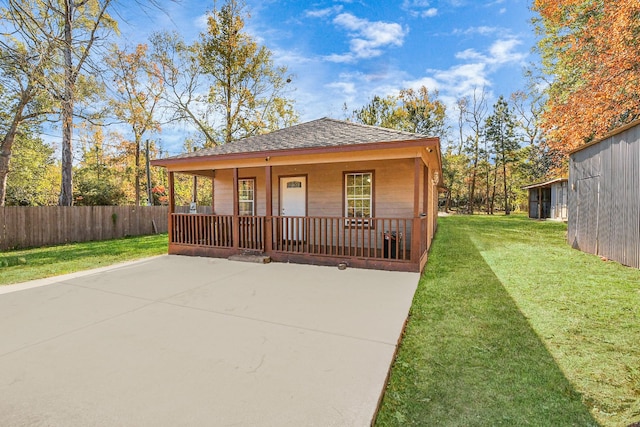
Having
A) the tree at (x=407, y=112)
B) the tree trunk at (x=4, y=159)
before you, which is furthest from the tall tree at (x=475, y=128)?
the tree trunk at (x=4, y=159)

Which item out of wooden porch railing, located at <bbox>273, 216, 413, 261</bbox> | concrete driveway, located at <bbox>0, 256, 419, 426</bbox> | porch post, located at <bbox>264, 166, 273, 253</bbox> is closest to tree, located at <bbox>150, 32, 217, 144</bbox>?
porch post, located at <bbox>264, 166, 273, 253</bbox>

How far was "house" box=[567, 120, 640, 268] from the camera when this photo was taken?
5.77 meters

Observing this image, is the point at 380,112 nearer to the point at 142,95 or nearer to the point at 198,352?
the point at 142,95

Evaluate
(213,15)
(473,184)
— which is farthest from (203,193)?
(473,184)

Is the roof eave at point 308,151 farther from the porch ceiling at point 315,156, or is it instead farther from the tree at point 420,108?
the tree at point 420,108

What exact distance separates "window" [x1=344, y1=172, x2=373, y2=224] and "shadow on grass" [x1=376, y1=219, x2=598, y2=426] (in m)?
3.90

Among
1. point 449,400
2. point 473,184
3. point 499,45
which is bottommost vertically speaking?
Result: point 449,400

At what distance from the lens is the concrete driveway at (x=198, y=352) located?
1904 millimetres

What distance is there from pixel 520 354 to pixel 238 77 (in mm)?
18012

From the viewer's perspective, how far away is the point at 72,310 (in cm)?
381

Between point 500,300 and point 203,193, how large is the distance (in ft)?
89.7

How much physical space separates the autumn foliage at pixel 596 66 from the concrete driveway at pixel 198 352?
384 inches

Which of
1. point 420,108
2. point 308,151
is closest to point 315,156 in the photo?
point 308,151

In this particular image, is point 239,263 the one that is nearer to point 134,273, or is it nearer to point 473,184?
point 134,273
